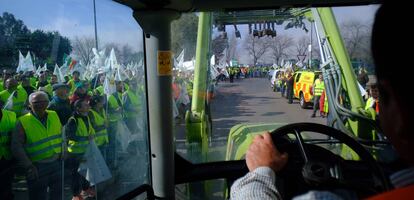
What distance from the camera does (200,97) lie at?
318 centimetres

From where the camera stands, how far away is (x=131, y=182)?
2.77 metres

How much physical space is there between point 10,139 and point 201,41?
1.80m

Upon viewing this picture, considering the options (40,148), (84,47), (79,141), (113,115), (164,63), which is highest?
(84,47)

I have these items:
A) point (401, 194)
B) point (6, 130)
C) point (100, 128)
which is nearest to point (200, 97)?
point (100, 128)

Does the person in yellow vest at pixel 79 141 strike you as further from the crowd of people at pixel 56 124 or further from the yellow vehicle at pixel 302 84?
the yellow vehicle at pixel 302 84

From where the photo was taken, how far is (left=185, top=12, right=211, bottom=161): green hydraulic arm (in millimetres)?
2928

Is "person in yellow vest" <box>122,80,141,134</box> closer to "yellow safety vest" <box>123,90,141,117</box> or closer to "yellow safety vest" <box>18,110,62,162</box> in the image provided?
"yellow safety vest" <box>123,90,141,117</box>

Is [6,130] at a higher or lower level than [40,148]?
higher

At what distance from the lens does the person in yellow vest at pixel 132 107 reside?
2.72 m

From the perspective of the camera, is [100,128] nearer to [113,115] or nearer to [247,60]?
[113,115]

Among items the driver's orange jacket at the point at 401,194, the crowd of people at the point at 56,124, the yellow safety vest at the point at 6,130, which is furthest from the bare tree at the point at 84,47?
the driver's orange jacket at the point at 401,194

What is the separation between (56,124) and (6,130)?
0.38 metres

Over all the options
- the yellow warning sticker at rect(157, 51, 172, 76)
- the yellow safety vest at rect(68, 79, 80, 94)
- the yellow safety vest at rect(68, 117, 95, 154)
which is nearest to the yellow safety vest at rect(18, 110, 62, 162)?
the yellow safety vest at rect(68, 117, 95, 154)

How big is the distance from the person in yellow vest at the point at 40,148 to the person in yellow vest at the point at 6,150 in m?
0.05
